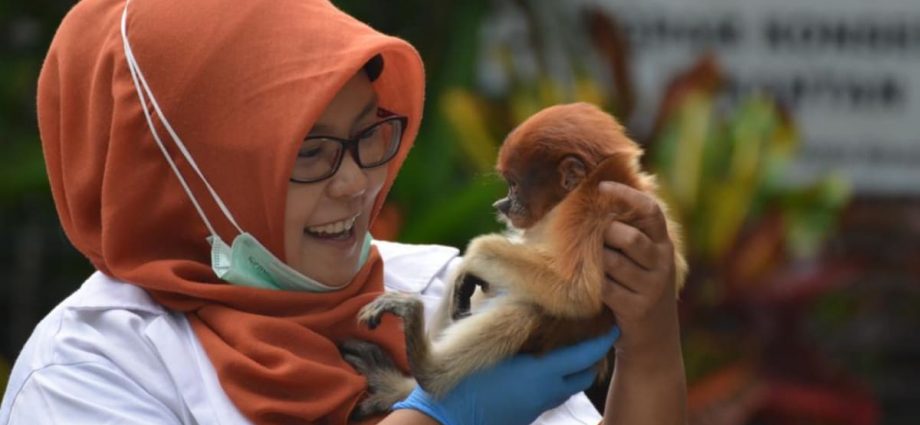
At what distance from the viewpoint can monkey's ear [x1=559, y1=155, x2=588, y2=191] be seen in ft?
8.88

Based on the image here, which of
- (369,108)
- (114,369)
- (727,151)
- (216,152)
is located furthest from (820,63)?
(114,369)

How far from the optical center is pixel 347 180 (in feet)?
9.07

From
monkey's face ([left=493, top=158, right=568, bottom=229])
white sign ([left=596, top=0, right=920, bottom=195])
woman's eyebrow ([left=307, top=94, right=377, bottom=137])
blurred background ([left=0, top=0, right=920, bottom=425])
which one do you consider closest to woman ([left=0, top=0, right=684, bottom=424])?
woman's eyebrow ([left=307, top=94, right=377, bottom=137])

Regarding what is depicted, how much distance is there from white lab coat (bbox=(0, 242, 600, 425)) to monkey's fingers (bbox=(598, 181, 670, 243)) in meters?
0.71

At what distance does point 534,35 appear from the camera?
6.18 m

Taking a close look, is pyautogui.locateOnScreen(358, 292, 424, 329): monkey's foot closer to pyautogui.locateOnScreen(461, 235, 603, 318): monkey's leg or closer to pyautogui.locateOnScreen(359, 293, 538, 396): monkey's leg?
pyautogui.locateOnScreen(359, 293, 538, 396): monkey's leg

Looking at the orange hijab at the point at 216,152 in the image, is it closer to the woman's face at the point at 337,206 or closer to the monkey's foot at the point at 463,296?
the woman's face at the point at 337,206

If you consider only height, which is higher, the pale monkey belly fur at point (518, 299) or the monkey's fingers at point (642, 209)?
the monkey's fingers at point (642, 209)

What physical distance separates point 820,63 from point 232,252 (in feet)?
12.7

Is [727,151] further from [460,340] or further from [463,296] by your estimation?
[460,340]

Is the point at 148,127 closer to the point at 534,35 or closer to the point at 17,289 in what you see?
the point at 534,35

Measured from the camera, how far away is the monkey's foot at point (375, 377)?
Answer: 2.86m

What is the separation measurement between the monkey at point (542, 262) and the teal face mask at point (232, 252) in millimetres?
176

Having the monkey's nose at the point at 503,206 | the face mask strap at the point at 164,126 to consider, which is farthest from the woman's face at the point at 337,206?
the monkey's nose at the point at 503,206
